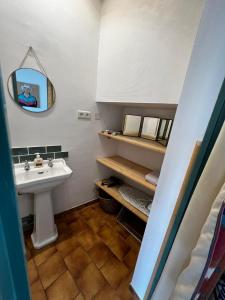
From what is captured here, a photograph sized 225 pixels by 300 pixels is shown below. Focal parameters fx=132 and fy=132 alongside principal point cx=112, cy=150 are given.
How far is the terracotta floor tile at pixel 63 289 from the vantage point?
1.03m

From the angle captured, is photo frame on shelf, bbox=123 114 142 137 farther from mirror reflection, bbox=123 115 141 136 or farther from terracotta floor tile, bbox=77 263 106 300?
terracotta floor tile, bbox=77 263 106 300

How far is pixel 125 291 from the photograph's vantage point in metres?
1.10

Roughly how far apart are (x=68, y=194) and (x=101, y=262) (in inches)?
33.7

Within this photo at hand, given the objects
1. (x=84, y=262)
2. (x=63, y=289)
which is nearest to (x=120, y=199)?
(x=84, y=262)

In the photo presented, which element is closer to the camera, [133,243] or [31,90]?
[31,90]

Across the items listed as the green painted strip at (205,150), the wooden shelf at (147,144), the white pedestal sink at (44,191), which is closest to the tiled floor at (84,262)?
the white pedestal sink at (44,191)

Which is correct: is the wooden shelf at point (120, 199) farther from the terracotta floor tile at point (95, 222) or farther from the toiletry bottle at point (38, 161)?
the toiletry bottle at point (38, 161)

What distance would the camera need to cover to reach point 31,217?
153 centimetres

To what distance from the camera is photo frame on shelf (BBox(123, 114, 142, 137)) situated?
1638 mm

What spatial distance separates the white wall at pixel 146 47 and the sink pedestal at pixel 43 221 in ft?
4.07

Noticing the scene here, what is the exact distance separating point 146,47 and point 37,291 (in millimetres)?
2113

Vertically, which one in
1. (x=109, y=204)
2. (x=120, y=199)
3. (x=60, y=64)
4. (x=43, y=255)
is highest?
(x=60, y=64)

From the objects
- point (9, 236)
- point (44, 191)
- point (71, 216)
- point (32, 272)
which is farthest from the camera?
point (71, 216)

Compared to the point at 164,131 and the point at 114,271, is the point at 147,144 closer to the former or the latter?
the point at 164,131
